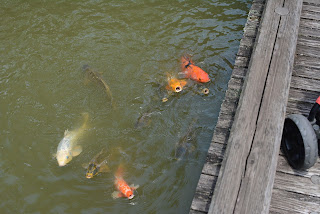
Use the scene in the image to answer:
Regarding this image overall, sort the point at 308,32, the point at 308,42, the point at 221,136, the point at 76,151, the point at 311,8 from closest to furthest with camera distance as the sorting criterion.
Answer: the point at 221,136 < the point at 308,42 < the point at 76,151 < the point at 308,32 < the point at 311,8

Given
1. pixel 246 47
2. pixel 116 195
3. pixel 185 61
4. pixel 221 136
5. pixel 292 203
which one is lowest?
pixel 116 195

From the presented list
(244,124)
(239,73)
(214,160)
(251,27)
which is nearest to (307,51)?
(251,27)

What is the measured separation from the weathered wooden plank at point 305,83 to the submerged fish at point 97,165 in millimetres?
2900

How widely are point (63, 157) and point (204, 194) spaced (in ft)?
8.44

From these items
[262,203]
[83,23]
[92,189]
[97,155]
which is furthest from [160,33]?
[262,203]

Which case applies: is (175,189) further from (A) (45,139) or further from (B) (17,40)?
(B) (17,40)

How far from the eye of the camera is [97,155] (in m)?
5.21

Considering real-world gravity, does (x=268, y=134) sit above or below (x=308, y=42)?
below

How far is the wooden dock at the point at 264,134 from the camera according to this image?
3154 mm

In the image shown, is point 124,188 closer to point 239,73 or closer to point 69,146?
point 69,146

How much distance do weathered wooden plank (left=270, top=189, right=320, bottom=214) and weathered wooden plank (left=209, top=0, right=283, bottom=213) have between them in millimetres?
507

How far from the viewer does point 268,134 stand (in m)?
3.51

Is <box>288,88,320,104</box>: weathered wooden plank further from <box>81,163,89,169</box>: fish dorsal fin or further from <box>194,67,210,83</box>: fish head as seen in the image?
<box>81,163,89,169</box>: fish dorsal fin

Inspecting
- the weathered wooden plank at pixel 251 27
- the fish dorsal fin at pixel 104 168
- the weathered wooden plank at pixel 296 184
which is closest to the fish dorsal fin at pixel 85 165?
the fish dorsal fin at pixel 104 168
